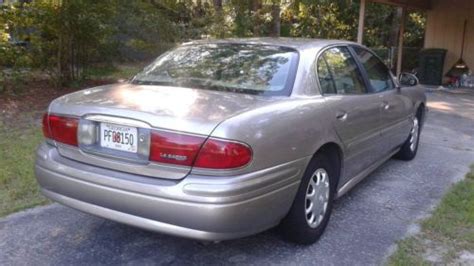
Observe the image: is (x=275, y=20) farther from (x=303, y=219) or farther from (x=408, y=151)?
(x=303, y=219)

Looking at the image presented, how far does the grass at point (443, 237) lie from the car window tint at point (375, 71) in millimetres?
1213

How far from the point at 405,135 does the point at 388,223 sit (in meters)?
1.72

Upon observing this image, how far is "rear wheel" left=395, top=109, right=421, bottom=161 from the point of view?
5789 mm

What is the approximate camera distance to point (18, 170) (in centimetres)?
493

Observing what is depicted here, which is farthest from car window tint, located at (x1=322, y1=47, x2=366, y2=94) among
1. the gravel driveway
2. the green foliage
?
the green foliage

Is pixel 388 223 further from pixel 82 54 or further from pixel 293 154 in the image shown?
pixel 82 54

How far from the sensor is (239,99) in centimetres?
316

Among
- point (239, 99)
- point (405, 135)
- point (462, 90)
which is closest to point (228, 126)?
point (239, 99)

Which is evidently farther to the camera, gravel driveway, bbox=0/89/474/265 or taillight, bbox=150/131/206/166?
gravel driveway, bbox=0/89/474/265

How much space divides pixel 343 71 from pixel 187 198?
6.86ft

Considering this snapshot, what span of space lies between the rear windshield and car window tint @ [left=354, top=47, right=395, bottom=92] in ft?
3.79

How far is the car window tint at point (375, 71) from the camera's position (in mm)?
4613

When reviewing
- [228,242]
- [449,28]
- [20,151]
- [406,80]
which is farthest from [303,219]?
[449,28]

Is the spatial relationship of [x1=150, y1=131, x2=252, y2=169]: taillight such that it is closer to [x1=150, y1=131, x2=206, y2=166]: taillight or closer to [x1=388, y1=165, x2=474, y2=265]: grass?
[x1=150, y1=131, x2=206, y2=166]: taillight
